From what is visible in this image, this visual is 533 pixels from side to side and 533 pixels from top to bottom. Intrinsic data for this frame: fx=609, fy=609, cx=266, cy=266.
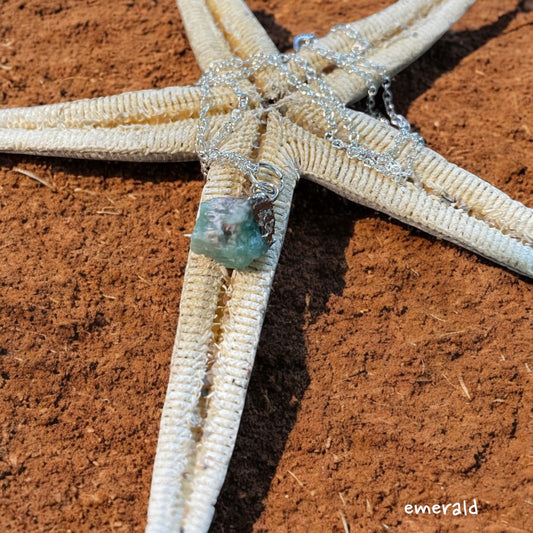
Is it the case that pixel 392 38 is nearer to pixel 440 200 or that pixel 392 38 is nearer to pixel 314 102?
pixel 314 102

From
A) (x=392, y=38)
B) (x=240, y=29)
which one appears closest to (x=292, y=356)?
(x=240, y=29)

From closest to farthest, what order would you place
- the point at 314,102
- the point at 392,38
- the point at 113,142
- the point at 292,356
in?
the point at 292,356 < the point at 113,142 < the point at 314,102 < the point at 392,38

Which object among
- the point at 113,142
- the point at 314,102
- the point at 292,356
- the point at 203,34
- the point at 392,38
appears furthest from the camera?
the point at 392,38

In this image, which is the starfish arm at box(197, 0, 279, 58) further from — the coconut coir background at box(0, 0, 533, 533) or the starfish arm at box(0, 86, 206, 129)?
the coconut coir background at box(0, 0, 533, 533)

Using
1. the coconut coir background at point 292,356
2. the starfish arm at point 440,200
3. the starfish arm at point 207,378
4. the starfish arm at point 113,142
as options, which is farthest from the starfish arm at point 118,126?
the starfish arm at point 440,200

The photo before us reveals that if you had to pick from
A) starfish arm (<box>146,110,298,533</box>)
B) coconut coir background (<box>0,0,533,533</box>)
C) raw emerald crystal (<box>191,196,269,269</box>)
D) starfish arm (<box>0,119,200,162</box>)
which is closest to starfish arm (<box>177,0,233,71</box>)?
starfish arm (<box>0,119,200,162</box>)

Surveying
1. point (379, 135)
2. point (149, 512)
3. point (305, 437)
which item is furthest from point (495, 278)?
point (149, 512)

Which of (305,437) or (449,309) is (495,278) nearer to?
(449,309)

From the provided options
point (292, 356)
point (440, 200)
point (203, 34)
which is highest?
point (203, 34)

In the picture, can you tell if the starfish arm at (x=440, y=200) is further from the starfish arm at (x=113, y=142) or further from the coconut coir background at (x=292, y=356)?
the starfish arm at (x=113, y=142)
